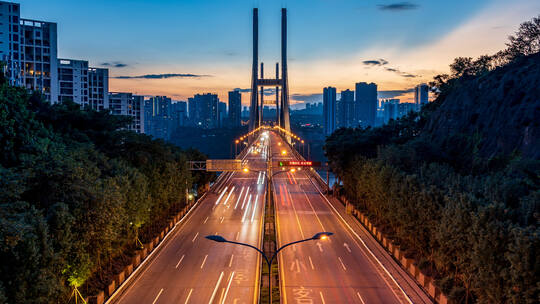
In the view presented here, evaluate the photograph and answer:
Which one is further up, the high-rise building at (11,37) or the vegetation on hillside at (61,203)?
the high-rise building at (11,37)

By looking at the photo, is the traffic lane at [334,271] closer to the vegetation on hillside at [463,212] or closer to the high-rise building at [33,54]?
the vegetation on hillside at [463,212]

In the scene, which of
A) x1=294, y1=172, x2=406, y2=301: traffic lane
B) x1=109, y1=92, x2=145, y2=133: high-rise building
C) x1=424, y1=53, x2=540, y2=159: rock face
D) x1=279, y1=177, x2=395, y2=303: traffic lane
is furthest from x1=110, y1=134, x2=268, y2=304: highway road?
x1=109, y1=92, x2=145, y2=133: high-rise building

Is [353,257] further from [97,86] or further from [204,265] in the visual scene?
[97,86]

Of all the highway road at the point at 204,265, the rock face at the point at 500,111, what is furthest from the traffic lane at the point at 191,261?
the rock face at the point at 500,111

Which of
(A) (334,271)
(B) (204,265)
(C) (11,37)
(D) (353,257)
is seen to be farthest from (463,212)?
(C) (11,37)

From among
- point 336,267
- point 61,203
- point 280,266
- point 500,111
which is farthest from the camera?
point 500,111

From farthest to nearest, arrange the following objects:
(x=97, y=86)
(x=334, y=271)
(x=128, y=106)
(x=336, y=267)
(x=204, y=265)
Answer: (x=128, y=106) → (x=97, y=86) → (x=204, y=265) → (x=336, y=267) → (x=334, y=271)
